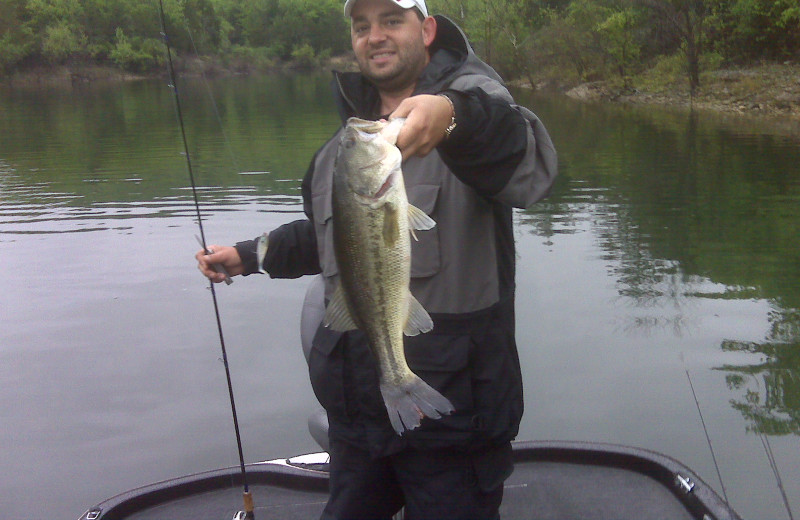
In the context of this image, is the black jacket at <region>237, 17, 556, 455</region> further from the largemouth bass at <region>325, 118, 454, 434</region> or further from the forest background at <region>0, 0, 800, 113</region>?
the forest background at <region>0, 0, 800, 113</region>

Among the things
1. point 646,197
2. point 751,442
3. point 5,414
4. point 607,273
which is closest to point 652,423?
point 751,442

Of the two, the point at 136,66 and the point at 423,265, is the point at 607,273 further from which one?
the point at 136,66

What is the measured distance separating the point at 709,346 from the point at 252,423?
396 cm

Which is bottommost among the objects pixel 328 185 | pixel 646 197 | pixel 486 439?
pixel 646 197

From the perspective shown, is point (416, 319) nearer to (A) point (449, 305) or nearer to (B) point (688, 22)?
(A) point (449, 305)

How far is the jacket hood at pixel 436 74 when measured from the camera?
2723 mm

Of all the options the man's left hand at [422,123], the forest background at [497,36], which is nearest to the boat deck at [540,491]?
the man's left hand at [422,123]

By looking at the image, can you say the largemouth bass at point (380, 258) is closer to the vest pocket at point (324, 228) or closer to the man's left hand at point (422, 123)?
the man's left hand at point (422, 123)

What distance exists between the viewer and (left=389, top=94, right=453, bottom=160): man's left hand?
2.08 meters

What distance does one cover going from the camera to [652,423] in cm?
596

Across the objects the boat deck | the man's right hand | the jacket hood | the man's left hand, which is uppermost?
the jacket hood

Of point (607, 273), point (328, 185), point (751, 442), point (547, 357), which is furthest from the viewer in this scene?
point (607, 273)

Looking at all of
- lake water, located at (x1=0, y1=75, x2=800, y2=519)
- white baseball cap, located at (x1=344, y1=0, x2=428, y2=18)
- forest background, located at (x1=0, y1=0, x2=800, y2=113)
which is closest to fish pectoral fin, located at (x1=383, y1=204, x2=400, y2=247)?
white baseball cap, located at (x1=344, y1=0, x2=428, y2=18)

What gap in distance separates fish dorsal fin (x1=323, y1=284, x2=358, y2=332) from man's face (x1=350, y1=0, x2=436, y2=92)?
863 mm
